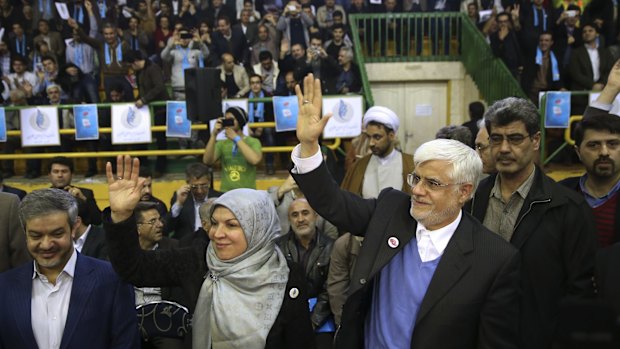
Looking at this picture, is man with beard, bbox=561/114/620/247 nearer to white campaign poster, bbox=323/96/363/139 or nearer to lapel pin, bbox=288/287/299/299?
lapel pin, bbox=288/287/299/299

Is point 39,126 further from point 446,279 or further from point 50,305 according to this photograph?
point 446,279

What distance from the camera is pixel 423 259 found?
2424 mm

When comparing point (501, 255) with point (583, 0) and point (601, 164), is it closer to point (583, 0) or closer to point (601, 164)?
point (601, 164)

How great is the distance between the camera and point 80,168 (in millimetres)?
10273

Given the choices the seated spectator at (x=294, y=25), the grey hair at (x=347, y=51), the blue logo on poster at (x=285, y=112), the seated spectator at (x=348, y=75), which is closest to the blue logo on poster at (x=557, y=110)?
the seated spectator at (x=348, y=75)

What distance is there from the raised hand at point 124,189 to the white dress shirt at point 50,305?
43 cm

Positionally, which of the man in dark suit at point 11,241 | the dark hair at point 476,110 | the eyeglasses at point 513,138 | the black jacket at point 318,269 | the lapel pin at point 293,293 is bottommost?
the black jacket at point 318,269

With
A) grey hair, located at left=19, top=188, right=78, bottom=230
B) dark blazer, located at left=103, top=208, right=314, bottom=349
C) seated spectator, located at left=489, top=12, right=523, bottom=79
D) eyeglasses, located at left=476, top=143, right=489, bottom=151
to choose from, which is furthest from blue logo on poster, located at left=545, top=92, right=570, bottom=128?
grey hair, located at left=19, top=188, right=78, bottom=230

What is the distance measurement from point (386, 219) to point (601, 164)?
136 centimetres

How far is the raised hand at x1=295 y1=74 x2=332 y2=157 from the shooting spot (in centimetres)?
240

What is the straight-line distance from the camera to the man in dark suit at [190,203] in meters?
5.84

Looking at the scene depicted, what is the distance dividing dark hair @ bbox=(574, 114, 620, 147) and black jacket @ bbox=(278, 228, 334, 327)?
2.07m

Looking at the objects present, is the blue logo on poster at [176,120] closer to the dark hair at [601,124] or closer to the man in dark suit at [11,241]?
the man in dark suit at [11,241]

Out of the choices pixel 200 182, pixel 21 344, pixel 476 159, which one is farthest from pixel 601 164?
pixel 200 182
